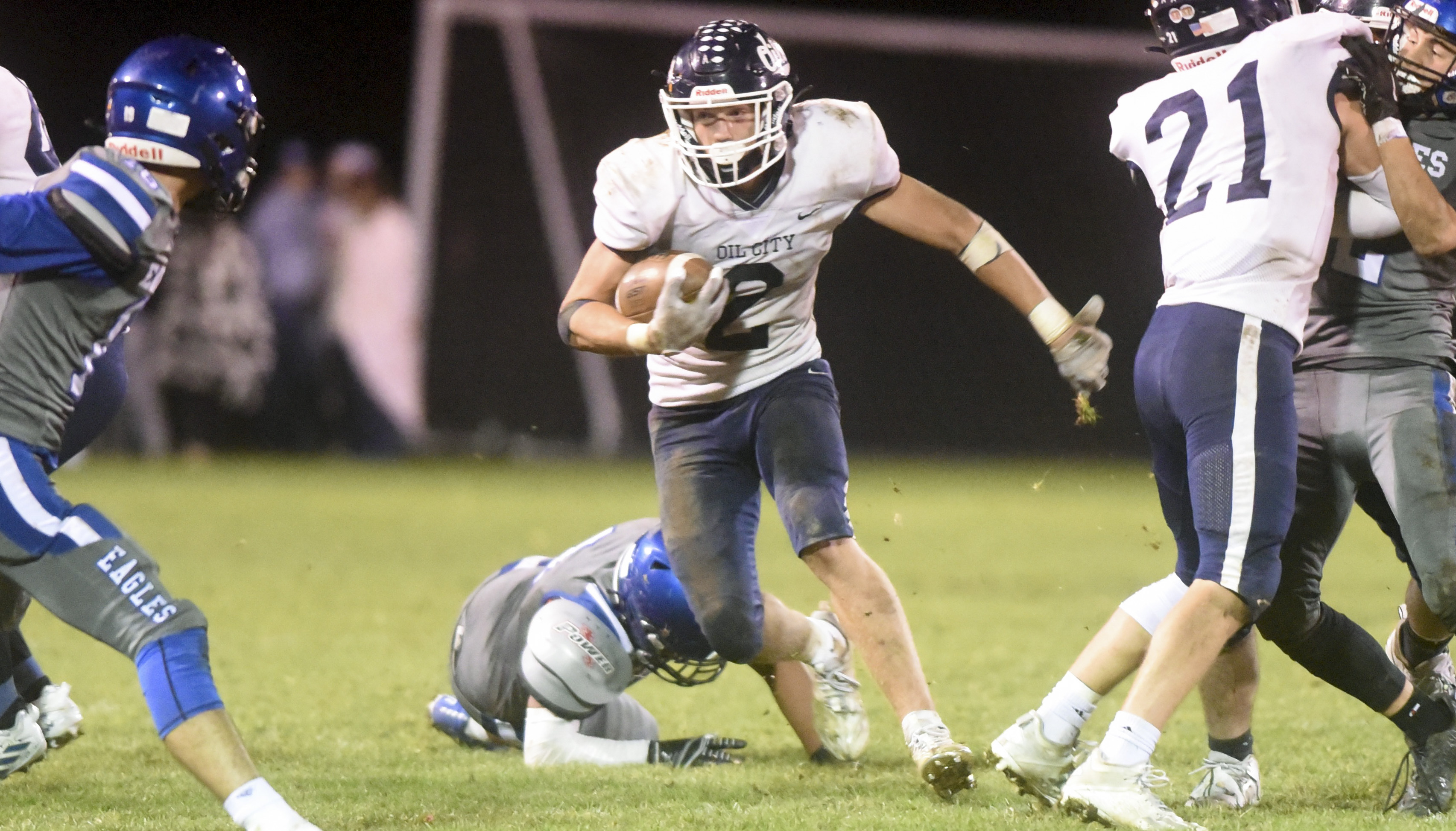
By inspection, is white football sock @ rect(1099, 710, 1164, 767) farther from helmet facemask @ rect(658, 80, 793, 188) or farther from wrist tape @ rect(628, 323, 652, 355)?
helmet facemask @ rect(658, 80, 793, 188)

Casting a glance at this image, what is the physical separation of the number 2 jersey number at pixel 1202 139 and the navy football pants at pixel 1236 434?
0.24 m

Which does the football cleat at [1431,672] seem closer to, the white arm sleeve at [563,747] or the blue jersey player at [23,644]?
the white arm sleeve at [563,747]

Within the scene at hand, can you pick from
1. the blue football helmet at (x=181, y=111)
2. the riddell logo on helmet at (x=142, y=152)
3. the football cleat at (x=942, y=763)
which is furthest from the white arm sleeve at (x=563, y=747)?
the riddell logo on helmet at (x=142, y=152)

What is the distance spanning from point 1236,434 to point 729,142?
4.35ft

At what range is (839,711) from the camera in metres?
4.18

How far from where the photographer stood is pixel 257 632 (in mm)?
6168

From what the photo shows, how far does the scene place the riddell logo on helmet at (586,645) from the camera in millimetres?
4145

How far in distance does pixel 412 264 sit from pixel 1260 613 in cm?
1054

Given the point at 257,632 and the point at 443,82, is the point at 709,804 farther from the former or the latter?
the point at 443,82

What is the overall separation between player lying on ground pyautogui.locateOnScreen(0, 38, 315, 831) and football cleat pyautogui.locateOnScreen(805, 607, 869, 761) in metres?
1.54

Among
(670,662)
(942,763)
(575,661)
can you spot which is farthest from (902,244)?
(942,763)

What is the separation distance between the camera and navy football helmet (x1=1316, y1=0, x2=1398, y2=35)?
3.77 metres

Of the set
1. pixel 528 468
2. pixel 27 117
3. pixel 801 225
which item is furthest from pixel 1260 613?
pixel 528 468

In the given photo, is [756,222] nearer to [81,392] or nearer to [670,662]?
[670,662]
